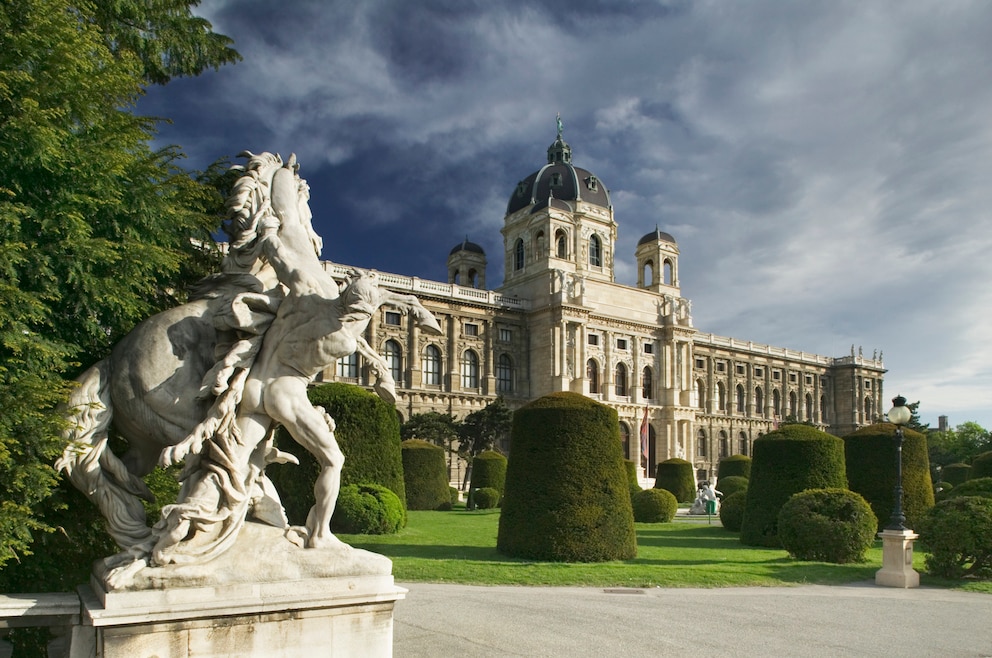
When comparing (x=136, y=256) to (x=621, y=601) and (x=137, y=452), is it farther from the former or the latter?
(x=621, y=601)

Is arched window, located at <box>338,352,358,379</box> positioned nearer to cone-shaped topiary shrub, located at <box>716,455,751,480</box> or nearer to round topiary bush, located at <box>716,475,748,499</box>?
cone-shaped topiary shrub, located at <box>716,455,751,480</box>

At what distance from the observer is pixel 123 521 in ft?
11.9

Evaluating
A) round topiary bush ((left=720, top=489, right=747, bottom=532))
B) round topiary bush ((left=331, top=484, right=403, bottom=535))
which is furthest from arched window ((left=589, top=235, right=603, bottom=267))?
round topiary bush ((left=331, top=484, right=403, bottom=535))

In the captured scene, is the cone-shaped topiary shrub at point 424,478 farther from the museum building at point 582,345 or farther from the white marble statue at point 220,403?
the white marble statue at point 220,403

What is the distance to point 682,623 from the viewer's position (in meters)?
6.65

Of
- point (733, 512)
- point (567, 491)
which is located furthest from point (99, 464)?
point (733, 512)

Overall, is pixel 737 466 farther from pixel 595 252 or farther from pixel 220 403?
pixel 220 403

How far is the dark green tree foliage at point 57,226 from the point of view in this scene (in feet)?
11.3

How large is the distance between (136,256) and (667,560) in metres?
9.49

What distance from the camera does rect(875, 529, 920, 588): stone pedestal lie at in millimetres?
10000

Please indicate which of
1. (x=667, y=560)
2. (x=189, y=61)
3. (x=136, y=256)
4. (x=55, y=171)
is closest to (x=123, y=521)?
(x=136, y=256)

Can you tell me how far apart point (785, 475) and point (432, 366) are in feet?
99.3

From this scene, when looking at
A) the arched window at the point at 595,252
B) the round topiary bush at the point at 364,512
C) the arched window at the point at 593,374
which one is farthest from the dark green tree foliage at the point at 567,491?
the arched window at the point at 595,252

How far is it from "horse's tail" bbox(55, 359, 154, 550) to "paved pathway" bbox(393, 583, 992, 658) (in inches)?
85.8
